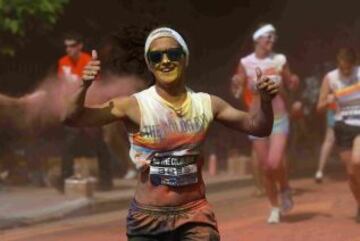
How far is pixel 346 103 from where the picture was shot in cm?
968

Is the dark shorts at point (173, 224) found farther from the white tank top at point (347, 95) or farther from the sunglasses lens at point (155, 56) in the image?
the white tank top at point (347, 95)

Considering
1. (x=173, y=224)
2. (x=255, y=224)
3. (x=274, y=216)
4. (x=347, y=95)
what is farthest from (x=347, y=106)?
(x=173, y=224)

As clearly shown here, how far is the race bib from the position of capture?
4.80 metres

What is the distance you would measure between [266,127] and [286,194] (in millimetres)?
4912

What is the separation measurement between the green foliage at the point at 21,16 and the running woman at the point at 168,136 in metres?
6.33

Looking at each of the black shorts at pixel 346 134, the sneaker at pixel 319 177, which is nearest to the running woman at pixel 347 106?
the black shorts at pixel 346 134

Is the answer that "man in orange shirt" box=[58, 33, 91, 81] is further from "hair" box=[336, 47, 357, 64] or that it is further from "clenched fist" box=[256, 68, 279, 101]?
"clenched fist" box=[256, 68, 279, 101]

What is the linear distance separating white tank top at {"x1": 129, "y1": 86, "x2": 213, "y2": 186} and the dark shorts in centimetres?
14

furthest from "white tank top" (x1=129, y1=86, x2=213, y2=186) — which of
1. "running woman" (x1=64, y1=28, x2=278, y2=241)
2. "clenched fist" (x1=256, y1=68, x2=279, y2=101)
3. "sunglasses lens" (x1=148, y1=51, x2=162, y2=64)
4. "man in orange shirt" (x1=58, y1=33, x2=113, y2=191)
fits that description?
"man in orange shirt" (x1=58, y1=33, x2=113, y2=191)

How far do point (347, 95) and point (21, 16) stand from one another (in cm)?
395

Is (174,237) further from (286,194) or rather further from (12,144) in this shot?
(12,144)

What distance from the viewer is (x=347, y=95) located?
9.69m

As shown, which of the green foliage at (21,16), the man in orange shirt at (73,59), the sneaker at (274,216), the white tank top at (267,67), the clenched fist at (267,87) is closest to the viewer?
the clenched fist at (267,87)

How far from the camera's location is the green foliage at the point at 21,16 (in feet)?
36.2
